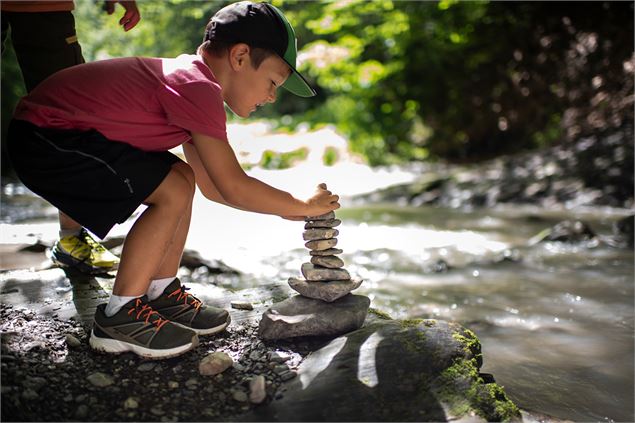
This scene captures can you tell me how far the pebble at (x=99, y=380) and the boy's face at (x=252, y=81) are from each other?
46.7 inches

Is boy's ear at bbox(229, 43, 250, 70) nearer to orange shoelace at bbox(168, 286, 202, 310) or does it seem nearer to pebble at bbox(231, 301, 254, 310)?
orange shoelace at bbox(168, 286, 202, 310)

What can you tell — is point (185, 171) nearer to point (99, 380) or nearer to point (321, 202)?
point (321, 202)

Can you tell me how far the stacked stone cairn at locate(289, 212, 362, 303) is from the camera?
2.74 meters

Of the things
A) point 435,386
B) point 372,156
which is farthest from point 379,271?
point 372,156

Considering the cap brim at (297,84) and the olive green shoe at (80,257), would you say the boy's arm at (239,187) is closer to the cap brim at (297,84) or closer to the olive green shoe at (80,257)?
the cap brim at (297,84)

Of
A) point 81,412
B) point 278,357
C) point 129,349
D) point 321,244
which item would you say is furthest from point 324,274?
point 81,412

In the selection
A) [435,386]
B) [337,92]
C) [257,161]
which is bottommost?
[435,386]

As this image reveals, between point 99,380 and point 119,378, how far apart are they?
0.26ft

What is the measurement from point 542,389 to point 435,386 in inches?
38.3

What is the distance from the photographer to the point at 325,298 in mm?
2738

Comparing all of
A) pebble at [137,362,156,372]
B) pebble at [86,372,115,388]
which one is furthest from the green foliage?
pebble at [86,372,115,388]

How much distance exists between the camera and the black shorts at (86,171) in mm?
2355

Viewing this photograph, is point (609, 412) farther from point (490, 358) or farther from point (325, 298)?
point (325, 298)

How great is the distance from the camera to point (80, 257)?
3.37 metres
